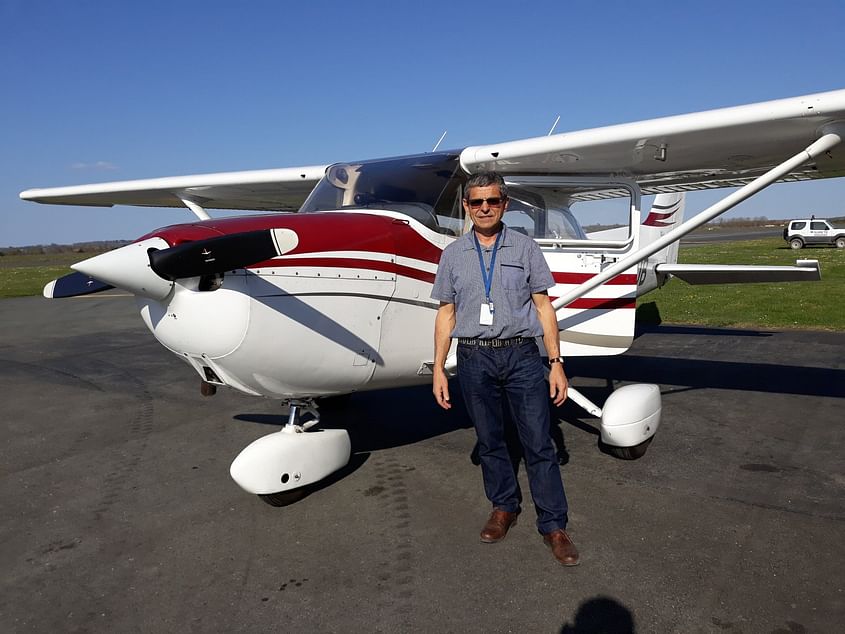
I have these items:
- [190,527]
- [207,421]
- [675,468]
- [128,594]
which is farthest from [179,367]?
[675,468]

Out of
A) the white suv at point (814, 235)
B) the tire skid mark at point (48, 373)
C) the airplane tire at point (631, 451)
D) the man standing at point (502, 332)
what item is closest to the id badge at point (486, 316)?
the man standing at point (502, 332)

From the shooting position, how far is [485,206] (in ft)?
9.86

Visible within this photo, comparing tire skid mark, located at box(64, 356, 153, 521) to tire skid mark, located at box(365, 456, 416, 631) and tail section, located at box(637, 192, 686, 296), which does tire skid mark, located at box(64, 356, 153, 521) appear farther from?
tail section, located at box(637, 192, 686, 296)

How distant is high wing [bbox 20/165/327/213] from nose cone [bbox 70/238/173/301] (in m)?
3.35

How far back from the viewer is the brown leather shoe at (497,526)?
3166mm

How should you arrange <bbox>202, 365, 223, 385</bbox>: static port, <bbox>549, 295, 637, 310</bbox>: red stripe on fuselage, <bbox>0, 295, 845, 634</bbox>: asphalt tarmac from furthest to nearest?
<bbox>549, 295, 637, 310</bbox>: red stripe on fuselage
<bbox>202, 365, 223, 385</bbox>: static port
<bbox>0, 295, 845, 634</bbox>: asphalt tarmac

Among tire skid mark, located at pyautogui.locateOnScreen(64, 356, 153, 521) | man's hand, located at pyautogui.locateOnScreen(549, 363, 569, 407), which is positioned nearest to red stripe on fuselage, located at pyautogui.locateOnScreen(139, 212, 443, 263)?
man's hand, located at pyautogui.locateOnScreen(549, 363, 569, 407)

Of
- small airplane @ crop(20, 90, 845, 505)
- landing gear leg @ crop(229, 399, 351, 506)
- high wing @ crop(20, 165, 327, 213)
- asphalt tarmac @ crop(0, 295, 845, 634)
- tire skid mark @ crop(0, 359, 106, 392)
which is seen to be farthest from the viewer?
tire skid mark @ crop(0, 359, 106, 392)

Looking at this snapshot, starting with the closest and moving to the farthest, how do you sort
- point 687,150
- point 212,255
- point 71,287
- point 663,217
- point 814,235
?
point 212,255, point 71,287, point 687,150, point 663,217, point 814,235

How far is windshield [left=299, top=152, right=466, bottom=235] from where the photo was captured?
4.11 m

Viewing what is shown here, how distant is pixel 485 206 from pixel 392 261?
33.7 inches

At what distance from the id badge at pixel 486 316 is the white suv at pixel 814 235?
33253 mm

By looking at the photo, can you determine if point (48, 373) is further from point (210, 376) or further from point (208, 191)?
point (210, 376)

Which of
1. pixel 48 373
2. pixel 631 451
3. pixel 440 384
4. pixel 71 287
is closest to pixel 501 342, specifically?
pixel 440 384
